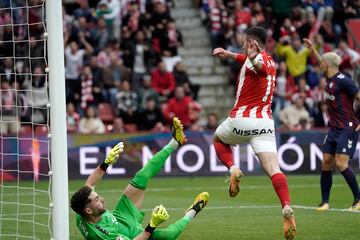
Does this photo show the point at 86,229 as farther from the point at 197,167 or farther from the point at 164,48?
the point at 164,48

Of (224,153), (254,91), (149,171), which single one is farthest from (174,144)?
(254,91)

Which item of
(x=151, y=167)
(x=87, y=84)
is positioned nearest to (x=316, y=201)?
(x=151, y=167)

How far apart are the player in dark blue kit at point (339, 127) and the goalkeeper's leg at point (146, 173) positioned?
4.15 meters

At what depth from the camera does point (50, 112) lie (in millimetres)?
9961

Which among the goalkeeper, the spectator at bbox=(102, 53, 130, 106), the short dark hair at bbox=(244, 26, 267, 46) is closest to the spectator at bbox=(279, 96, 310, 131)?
the spectator at bbox=(102, 53, 130, 106)

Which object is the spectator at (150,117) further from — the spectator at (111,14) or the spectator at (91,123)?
the spectator at (111,14)

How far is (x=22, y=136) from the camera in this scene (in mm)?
21469

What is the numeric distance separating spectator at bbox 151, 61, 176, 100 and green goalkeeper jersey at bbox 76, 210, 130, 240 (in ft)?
47.6

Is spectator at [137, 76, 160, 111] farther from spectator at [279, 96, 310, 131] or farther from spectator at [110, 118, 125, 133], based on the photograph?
spectator at [279, 96, 310, 131]

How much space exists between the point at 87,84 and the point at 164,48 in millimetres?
2766

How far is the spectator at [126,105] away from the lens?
23.6 meters

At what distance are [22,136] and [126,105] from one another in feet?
10.4

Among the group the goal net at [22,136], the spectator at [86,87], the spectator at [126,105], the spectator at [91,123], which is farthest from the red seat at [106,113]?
the goal net at [22,136]

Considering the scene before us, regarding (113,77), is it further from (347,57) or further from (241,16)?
(347,57)
